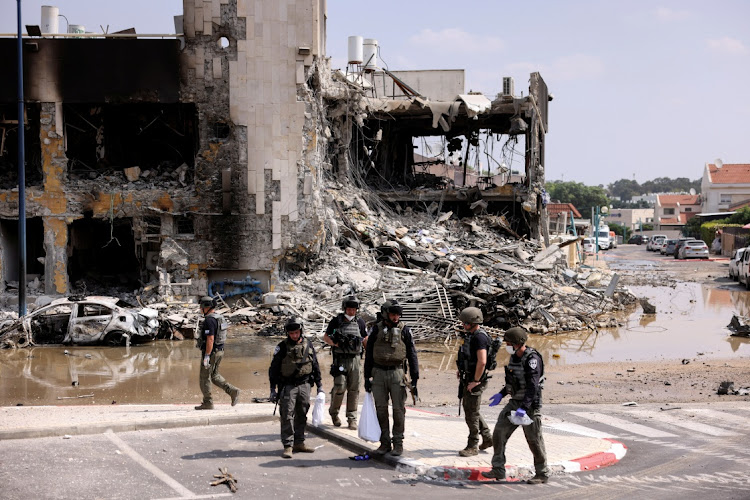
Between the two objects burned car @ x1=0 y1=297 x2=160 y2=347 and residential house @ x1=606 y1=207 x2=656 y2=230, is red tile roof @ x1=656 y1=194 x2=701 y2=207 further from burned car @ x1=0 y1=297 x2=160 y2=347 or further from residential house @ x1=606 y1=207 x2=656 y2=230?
burned car @ x1=0 y1=297 x2=160 y2=347

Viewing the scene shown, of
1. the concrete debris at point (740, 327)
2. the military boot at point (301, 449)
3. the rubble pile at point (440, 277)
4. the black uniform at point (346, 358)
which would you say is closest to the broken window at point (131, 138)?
the rubble pile at point (440, 277)

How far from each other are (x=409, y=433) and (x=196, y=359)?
9.65 metres

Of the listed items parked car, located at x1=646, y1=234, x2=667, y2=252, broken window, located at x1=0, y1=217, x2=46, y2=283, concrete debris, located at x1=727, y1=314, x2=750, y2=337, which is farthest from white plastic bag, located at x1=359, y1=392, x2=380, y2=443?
parked car, located at x1=646, y1=234, x2=667, y2=252

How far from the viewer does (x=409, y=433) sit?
10227 millimetres

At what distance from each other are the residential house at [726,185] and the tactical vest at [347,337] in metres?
86.3

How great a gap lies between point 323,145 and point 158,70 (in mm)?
5578

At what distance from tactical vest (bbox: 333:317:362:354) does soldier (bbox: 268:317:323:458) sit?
37.6 inches

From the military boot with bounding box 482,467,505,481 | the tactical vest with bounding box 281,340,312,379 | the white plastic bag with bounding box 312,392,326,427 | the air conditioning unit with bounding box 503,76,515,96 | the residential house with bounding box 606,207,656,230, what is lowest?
the military boot with bounding box 482,467,505,481

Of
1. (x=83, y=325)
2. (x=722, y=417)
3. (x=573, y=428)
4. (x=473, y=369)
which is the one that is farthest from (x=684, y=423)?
(x=83, y=325)

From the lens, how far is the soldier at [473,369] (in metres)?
8.90

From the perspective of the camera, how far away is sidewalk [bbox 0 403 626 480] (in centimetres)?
875

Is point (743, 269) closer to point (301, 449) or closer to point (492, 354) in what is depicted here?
point (492, 354)

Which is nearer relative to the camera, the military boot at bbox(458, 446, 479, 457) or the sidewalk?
the sidewalk

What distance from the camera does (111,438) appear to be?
987 cm
